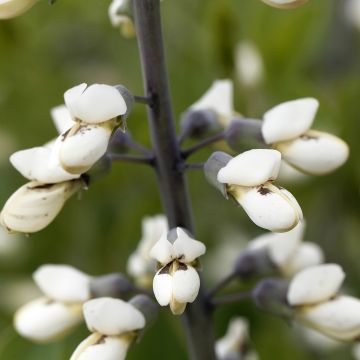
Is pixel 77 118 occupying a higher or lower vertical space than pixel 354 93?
higher

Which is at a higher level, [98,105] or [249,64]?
[98,105]

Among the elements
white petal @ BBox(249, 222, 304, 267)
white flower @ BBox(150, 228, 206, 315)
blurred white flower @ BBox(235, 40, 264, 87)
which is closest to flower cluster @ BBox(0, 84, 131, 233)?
white flower @ BBox(150, 228, 206, 315)

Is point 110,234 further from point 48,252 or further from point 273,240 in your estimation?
point 273,240

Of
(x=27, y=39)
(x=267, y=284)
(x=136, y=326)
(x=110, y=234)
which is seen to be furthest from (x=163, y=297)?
(x=27, y=39)

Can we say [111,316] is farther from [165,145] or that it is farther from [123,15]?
[123,15]

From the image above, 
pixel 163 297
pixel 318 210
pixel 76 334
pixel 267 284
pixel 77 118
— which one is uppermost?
pixel 77 118

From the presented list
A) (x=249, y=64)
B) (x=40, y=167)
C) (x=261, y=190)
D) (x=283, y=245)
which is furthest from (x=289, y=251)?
(x=249, y=64)
